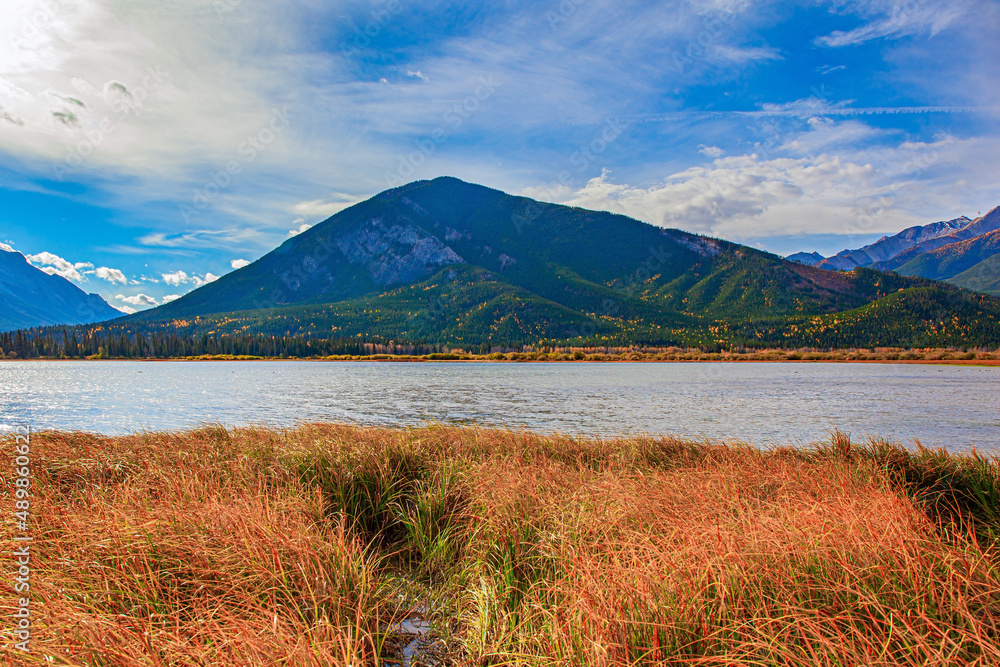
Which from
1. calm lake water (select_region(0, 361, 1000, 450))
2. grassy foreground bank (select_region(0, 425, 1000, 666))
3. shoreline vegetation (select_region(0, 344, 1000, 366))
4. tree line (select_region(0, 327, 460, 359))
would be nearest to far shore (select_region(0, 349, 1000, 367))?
shoreline vegetation (select_region(0, 344, 1000, 366))

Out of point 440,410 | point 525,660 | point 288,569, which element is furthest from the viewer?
point 440,410

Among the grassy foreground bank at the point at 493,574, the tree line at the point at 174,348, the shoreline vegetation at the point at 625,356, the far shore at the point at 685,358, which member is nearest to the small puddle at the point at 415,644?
the grassy foreground bank at the point at 493,574

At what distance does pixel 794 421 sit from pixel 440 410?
2018 cm

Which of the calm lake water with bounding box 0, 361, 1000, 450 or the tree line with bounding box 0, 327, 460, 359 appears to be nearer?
the calm lake water with bounding box 0, 361, 1000, 450

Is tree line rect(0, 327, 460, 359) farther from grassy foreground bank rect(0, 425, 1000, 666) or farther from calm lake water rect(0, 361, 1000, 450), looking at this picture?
grassy foreground bank rect(0, 425, 1000, 666)

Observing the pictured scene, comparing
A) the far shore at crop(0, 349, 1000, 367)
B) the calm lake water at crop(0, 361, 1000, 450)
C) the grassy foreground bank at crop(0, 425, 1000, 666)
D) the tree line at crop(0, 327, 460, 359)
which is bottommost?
the far shore at crop(0, 349, 1000, 367)

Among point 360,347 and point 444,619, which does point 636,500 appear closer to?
point 444,619

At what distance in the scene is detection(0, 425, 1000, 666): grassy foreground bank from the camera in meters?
3.22

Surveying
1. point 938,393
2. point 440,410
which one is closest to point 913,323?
point 938,393

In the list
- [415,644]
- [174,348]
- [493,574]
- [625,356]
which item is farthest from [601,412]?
[174,348]

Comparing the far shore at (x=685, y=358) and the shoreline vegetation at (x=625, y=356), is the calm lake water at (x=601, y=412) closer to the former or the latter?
the far shore at (x=685, y=358)

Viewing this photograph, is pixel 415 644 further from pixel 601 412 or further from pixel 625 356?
pixel 625 356

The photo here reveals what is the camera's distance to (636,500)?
236 inches

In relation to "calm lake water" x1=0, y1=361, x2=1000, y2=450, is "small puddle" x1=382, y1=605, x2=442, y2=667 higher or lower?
higher
